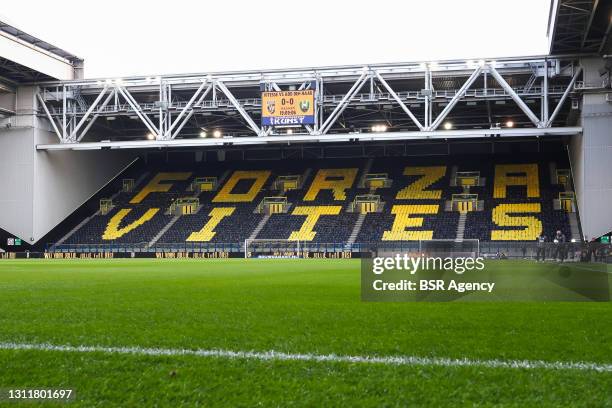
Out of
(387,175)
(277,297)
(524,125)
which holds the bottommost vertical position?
(277,297)

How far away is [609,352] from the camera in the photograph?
16.7 ft

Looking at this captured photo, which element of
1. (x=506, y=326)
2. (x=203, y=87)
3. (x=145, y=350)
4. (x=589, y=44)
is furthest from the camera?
(x=203, y=87)

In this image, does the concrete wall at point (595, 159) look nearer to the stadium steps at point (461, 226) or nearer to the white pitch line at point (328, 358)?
the stadium steps at point (461, 226)

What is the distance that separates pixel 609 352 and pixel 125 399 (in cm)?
368

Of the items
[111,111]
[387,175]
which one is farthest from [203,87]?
[387,175]

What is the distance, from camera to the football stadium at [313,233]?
434cm

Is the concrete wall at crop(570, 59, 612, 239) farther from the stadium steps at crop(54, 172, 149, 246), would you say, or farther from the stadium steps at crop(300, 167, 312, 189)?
the stadium steps at crop(54, 172, 149, 246)

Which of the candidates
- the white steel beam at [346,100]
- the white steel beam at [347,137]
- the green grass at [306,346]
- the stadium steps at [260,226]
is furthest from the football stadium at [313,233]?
the stadium steps at [260,226]

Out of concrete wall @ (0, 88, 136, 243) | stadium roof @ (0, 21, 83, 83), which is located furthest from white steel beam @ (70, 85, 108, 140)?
stadium roof @ (0, 21, 83, 83)

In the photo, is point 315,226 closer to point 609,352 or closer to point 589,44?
point 589,44

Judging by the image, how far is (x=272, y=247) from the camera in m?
41.2

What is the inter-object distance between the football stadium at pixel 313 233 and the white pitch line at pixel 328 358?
1.4 inches

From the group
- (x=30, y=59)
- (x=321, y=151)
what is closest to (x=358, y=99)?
(x=321, y=151)

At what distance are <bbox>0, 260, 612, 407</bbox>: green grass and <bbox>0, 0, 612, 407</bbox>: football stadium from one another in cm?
3
